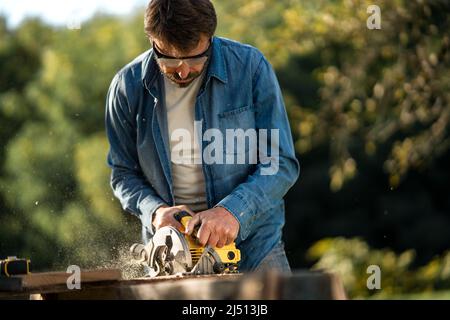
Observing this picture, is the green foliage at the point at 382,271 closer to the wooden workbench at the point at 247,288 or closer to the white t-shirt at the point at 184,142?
the white t-shirt at the point at 184,142

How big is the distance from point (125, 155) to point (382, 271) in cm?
818

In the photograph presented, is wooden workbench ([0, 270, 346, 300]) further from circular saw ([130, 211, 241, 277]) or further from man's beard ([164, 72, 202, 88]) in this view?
man's beard ([164, 72, 202, 88])

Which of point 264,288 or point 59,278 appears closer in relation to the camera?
point 264,288

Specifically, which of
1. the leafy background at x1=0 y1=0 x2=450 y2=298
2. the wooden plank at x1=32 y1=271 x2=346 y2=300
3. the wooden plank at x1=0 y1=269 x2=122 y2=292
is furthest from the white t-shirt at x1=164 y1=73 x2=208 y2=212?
the wooden plank at x1=32 y1=271 x2=346 y2=300

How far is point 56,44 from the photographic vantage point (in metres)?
15.8

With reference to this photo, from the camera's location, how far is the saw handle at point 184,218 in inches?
154

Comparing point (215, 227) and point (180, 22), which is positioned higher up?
point (180, 22)

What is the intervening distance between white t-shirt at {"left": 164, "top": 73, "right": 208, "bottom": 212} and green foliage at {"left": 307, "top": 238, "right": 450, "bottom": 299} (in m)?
6.96

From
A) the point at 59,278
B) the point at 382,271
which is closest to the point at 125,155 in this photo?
the point at 59,278

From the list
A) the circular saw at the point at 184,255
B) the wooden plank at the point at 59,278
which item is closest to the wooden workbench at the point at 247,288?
the wooden plank at the point at 59,278

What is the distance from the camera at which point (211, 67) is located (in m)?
4.14

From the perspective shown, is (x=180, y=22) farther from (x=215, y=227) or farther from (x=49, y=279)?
(x=49, y=279)

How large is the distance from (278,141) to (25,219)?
8.12m
